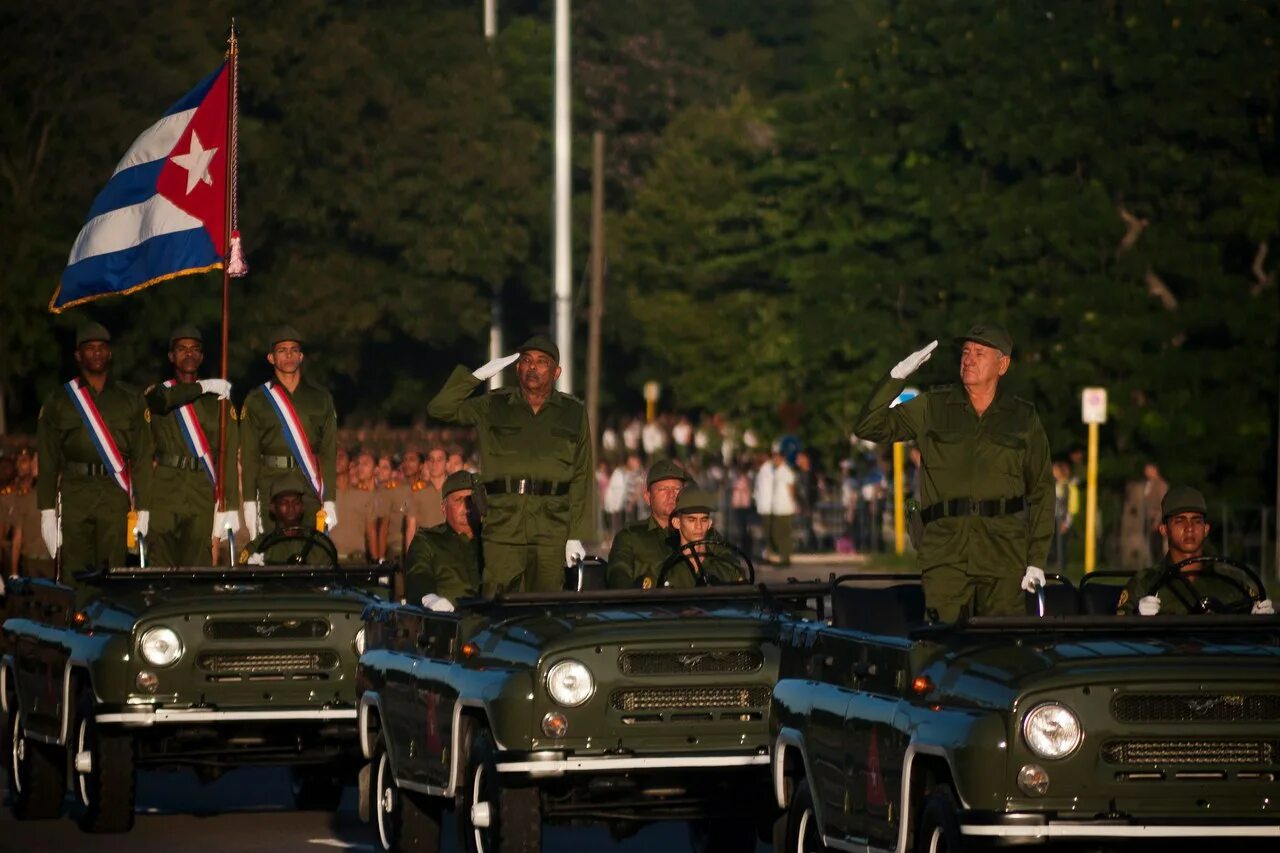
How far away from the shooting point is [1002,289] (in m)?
50.8

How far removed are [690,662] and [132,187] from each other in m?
10.4

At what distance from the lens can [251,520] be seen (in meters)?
19.3

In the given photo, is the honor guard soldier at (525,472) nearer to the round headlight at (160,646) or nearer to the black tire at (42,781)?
the round headlight at (160,646)

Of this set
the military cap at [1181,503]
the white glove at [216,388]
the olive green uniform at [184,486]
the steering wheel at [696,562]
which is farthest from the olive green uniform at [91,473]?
the military cap at [1181,503]

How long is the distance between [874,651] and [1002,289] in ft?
132

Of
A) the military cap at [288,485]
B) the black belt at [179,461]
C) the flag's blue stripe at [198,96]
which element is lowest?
the military cap at [288,485]

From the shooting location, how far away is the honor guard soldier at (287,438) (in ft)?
62.5

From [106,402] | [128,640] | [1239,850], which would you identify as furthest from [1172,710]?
[106,402]

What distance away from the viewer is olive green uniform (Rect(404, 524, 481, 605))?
49.7 feet

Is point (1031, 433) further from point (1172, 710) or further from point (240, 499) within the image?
point (240, 499)

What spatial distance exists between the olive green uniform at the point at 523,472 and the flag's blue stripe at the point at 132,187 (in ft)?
22.7

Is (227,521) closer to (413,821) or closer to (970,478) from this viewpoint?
(413,821)

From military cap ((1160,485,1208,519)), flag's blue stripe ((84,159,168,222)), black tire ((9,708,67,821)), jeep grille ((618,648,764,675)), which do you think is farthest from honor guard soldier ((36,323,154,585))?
military cap ((1160,485,1208,519))

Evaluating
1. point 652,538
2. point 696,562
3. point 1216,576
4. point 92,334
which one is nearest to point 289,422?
point 92,334
